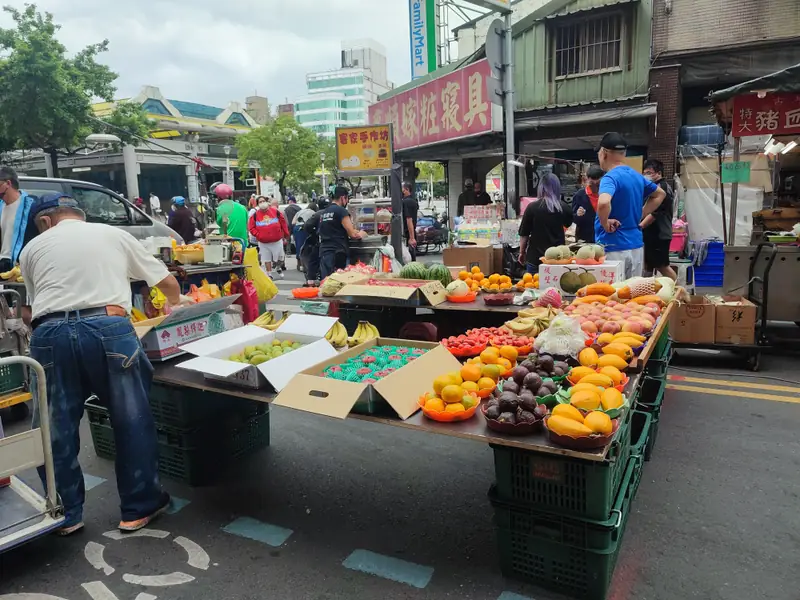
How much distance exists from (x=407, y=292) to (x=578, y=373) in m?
2.38

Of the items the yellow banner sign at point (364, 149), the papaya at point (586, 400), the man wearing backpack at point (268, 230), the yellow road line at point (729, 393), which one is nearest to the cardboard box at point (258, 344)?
the papaya at point (586, 400)

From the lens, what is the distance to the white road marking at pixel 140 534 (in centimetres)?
321

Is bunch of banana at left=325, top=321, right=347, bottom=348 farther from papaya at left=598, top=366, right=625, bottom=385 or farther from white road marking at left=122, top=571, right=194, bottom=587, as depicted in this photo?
papaya at left=598, top=366, right=625, bottom=385

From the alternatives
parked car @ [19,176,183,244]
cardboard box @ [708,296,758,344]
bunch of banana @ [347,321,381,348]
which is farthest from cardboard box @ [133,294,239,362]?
parked car @ [19,176,183,244]

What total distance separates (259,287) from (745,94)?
6184mm

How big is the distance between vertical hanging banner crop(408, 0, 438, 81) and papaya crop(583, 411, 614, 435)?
16343mm

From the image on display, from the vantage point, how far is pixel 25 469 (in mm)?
2717

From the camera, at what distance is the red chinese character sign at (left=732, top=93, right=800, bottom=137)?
671 centimetres

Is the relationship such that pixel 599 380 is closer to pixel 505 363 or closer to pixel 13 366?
pixel 505 363

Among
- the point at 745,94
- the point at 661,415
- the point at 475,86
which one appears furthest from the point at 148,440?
the point at 475,86

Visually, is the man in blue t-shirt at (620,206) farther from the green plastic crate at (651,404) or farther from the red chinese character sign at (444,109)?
the red chinese character sign at (444,109)

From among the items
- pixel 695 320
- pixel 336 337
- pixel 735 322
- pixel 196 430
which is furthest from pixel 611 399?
pixel 735 322

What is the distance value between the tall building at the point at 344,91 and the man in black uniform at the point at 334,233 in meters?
106

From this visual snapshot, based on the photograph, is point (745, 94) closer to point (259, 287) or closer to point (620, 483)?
point (620, 483)
